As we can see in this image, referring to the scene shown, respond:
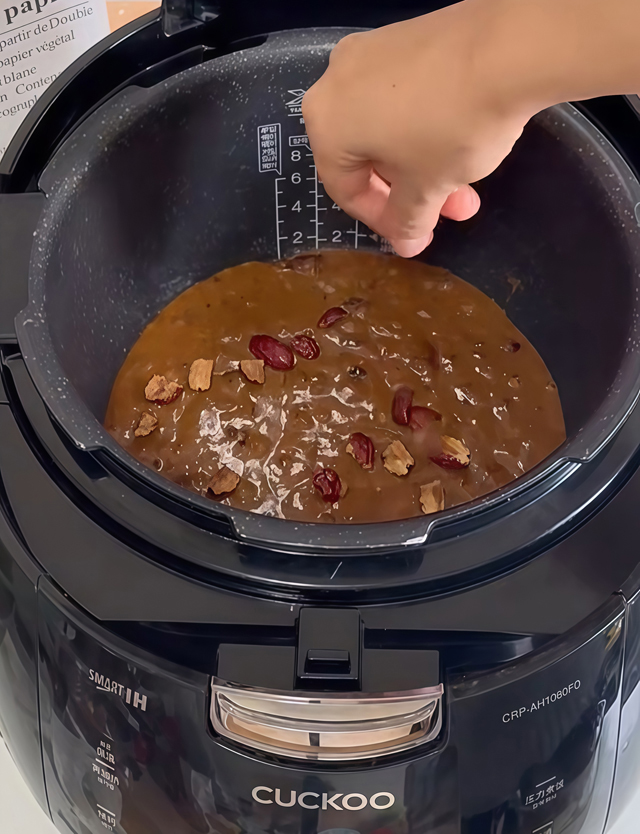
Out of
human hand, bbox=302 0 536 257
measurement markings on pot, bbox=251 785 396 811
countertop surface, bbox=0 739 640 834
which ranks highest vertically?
human hand, bbox=302 0 536 257

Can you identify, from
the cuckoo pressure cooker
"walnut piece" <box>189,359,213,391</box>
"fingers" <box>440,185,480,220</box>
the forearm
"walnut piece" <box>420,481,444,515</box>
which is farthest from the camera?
"walnut piece" <box>189,359,213,391</box>

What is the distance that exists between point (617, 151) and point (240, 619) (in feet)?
2.00

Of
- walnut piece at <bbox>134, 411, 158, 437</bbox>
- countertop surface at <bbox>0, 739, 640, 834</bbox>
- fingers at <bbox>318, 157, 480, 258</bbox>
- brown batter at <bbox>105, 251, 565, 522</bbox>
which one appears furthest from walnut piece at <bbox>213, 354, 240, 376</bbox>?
countertop surface at <bbox>0, 739, 640, 834</bbox>

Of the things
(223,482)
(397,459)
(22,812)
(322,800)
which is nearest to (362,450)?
(397,459)

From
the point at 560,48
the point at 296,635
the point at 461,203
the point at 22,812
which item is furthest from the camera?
the point at 22,812

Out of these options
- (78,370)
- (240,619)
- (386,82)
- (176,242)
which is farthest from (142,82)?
(240,619)

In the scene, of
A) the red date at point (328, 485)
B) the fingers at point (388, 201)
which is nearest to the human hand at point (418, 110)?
the fingers at point (388, 201)

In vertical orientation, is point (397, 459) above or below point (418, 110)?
below

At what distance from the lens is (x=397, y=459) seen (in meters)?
0.94

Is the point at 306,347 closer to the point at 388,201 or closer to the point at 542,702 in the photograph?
the point at 388,201

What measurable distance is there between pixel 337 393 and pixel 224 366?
0.49 feet

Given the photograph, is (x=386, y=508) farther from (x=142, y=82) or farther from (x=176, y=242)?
(x=142, y=82)

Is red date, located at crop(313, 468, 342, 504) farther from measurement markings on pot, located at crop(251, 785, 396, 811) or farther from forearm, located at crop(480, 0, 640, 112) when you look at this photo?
forearm, located at crop(480, 0, 640, 112)

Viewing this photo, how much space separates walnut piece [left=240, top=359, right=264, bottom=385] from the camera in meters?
1.01
